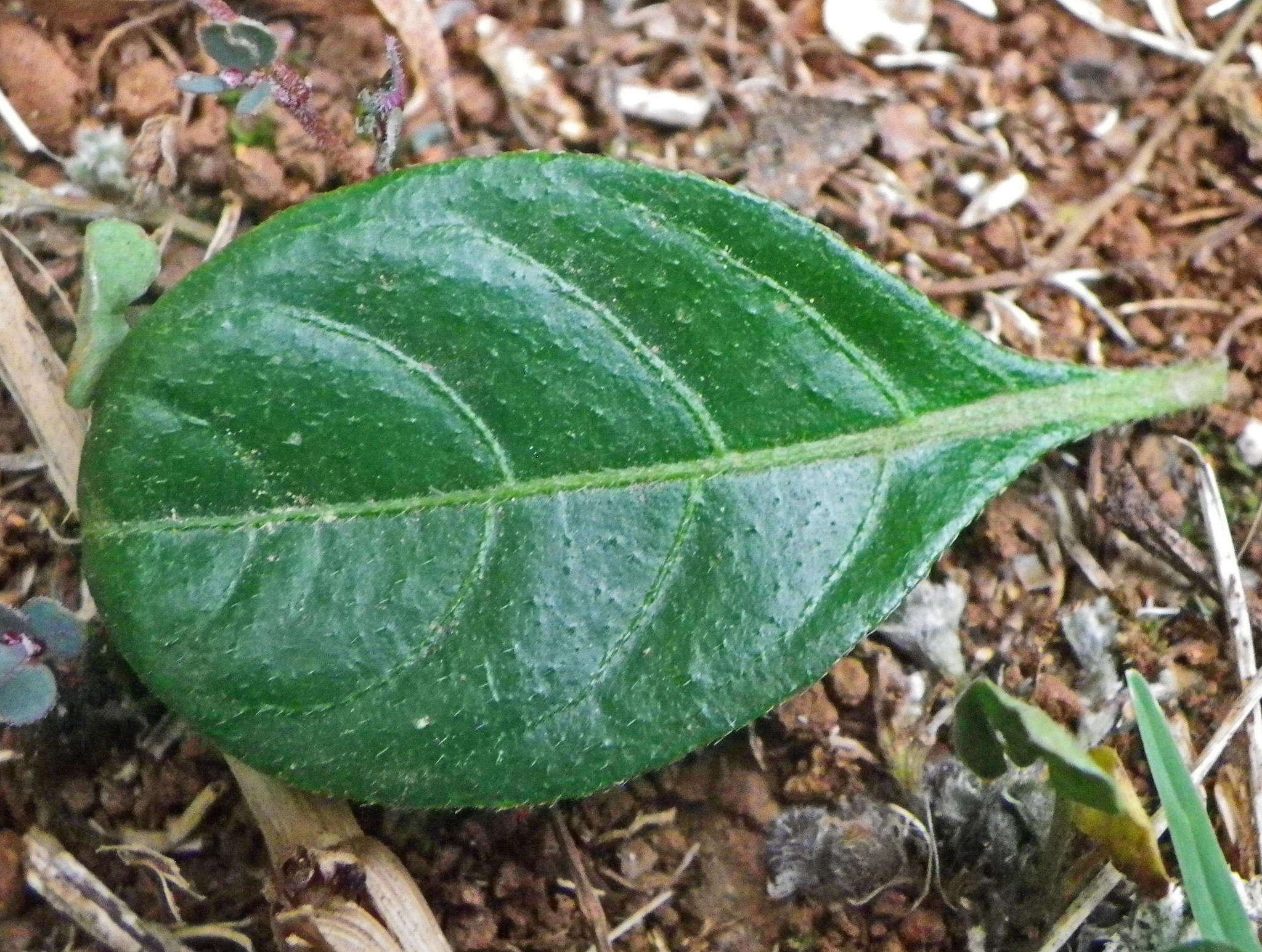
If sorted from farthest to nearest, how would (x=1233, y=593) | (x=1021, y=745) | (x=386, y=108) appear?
(x=1233, y=593)
(x=386, y=108)
(x=1021, y=745)

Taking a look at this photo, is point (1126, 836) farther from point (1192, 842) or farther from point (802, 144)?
point (802, 144)

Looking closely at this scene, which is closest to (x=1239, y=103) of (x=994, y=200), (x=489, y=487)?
(x=994, y=200)

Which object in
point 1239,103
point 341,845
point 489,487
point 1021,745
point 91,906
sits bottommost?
point 91,906

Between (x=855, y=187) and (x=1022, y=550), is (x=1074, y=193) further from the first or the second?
(x=1022, y=550)

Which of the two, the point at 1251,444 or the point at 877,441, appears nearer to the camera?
the point at 877,441

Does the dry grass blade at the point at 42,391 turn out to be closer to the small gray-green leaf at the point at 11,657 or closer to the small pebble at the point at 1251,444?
the small gray-green leaf at the point at 11,657

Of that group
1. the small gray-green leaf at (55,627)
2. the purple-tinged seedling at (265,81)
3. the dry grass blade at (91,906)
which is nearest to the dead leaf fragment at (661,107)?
the purple-tinged seedling at (265,81)
